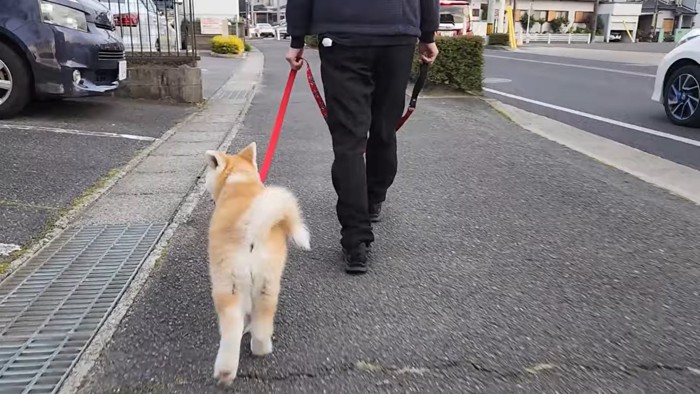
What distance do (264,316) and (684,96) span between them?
715 centimetres

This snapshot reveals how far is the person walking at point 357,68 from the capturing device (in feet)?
9.26

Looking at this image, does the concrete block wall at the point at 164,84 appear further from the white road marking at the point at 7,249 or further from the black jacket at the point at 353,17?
the black jacket at the point at 353,17

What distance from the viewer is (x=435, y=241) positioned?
11.4 ft

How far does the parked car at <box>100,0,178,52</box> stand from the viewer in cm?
873

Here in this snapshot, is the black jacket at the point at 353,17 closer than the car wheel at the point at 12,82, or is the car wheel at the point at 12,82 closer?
the black jacket at the point at 353,17

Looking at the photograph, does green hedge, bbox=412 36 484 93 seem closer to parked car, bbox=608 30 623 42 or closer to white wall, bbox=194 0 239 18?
white wall, bbox=194 0 239 18

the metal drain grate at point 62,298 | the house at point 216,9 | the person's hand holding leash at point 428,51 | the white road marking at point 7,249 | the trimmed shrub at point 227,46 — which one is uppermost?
the house at point 216,9

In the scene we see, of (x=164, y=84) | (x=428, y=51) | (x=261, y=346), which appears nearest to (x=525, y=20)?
(x=164, y=84)

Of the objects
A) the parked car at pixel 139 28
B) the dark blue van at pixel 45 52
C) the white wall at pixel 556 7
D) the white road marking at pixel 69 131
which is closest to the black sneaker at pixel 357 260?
the white road marking at pixel 69 131

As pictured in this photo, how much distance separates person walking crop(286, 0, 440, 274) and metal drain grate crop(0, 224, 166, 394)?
117cm

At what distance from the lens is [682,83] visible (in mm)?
7480

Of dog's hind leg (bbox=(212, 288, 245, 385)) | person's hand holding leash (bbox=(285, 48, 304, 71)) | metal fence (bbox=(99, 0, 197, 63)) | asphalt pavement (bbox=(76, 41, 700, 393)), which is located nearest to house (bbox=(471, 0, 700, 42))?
metal fence (bbox=(99, 0, 197, 63))

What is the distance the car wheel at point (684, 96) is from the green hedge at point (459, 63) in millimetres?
2829

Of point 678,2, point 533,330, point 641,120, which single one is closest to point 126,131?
point 533,330
